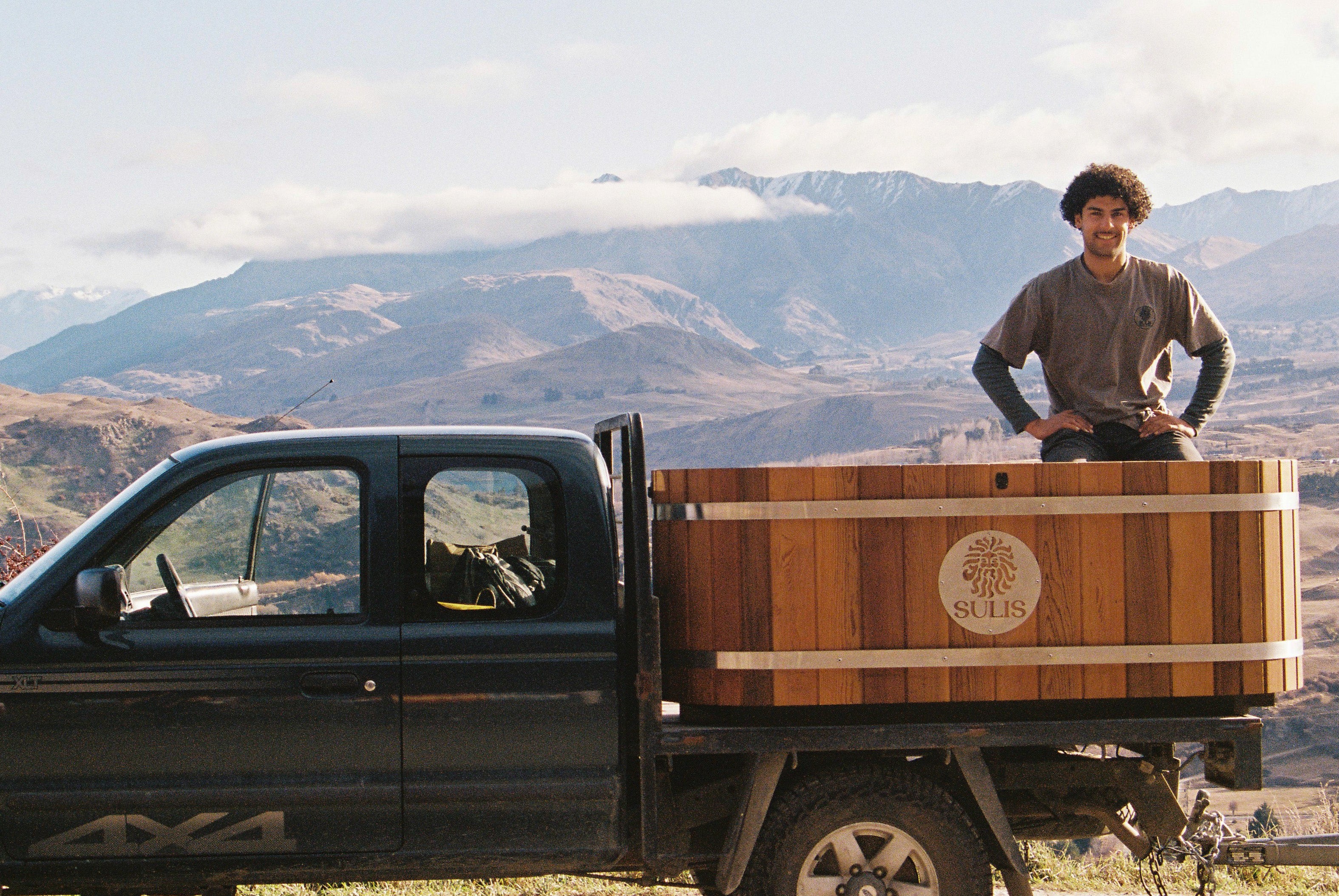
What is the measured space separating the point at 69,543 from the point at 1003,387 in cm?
359

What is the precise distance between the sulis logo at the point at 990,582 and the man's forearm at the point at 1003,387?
3.57 ft

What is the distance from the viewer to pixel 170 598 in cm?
414

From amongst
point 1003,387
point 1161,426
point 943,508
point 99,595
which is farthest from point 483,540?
point 1161,426

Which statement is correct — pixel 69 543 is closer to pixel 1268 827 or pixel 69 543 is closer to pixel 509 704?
pixel 509 704

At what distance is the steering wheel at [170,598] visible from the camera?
4.10m

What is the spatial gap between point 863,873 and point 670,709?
0.93m

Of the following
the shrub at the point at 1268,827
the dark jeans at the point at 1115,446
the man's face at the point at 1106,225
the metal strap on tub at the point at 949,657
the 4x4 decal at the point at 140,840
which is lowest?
the shrub at the point at 1268,827

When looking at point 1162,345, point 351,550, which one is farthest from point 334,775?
point 1162,345

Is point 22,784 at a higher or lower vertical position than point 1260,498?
lower

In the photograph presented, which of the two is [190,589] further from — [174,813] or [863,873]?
[863,873]

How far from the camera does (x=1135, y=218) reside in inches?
207

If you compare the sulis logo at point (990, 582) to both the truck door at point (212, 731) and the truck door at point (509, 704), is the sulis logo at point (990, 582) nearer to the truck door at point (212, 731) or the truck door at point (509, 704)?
the truck door at point (509, 704)

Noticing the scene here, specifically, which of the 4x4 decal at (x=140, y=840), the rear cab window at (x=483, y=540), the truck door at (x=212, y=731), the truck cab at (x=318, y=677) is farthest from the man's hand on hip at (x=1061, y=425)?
the 4x4 decal at (x=140, y=840)

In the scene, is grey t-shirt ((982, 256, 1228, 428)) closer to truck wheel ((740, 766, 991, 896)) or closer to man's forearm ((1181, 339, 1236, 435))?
man's forearm ((1181, 339, 1236, 435))
